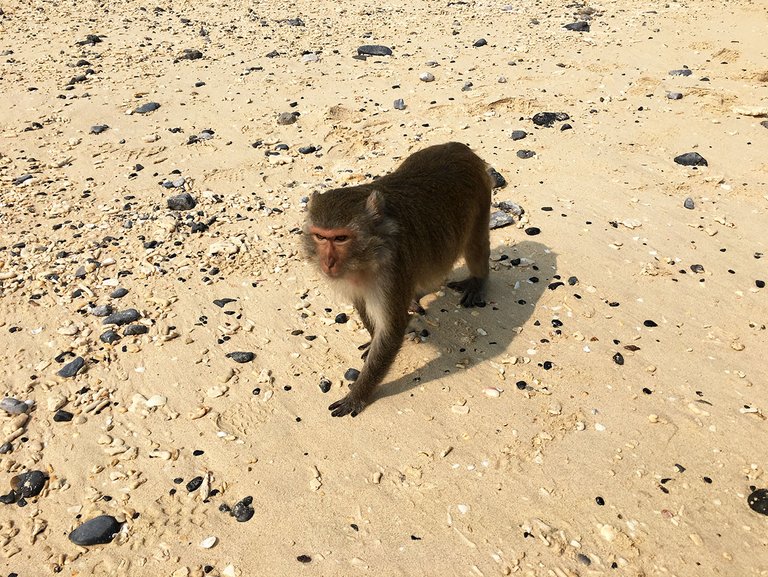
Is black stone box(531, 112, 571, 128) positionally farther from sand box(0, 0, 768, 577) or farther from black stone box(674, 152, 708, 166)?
Answer: black stone box(674, 152, 708, 166)

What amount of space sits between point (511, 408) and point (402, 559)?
1335 mm

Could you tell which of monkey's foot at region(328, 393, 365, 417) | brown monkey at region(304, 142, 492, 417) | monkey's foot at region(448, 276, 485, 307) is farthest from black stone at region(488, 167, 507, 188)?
monkey's foot at region(328, 393, 365, 417)

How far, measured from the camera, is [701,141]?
719 centimetres

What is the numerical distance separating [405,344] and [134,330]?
6.94 feet

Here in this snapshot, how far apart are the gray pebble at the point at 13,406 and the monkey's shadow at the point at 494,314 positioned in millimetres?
2339

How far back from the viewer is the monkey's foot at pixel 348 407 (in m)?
4.07

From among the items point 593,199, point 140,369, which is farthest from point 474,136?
point 140,369

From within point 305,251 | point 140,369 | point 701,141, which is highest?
point 305,251

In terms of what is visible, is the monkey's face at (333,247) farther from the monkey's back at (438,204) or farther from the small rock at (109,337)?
the small rock at (109,337)

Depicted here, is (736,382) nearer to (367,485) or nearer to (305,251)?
(367,485)

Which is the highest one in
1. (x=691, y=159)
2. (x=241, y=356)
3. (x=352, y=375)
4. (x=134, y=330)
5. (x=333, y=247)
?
(x=333, y=247)

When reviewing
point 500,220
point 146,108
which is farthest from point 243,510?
point 146,108

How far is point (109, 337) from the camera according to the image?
15.2 feet

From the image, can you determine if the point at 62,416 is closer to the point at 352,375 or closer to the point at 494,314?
the point at 352,375
